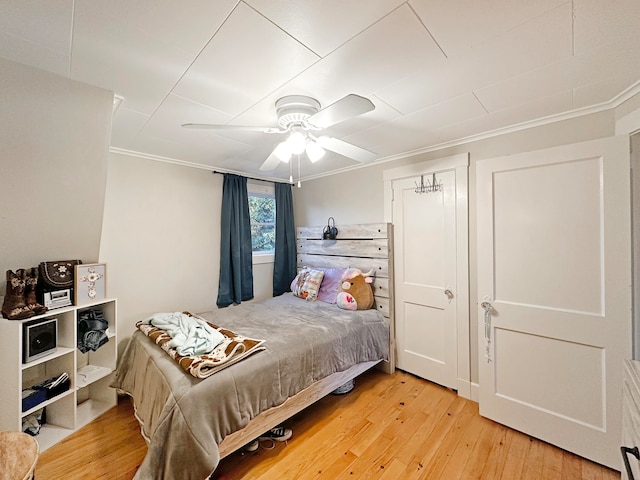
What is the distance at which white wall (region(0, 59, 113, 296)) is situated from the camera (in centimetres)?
138

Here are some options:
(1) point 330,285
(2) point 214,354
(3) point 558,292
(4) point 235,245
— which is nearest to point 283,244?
(4) point 235,245

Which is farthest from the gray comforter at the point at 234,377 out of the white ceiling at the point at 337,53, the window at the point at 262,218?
the white ceiling at the point at 337,53

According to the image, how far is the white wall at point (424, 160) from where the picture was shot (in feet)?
6.33

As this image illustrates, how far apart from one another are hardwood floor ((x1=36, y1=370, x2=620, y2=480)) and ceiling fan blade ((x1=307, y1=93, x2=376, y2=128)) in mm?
2170

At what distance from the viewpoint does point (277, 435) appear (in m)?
1.97

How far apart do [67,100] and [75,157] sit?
36cm

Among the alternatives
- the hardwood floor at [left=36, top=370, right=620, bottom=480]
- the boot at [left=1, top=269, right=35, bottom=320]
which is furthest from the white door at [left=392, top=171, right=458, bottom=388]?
the boot at [left=1, top=269, right=35, bottom=320]

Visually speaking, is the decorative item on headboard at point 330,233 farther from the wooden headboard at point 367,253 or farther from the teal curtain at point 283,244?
the teal curtain at point 283,244

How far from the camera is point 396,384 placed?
2.73 m

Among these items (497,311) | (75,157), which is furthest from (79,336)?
(497,311)

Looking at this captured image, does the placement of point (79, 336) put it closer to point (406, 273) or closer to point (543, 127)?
point (406, 273)

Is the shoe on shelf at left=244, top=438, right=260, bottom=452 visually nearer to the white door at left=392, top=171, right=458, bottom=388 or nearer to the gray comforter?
the gray comforter

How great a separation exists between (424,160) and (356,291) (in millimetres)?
1582

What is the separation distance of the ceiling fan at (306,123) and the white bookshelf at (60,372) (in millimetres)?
1780
